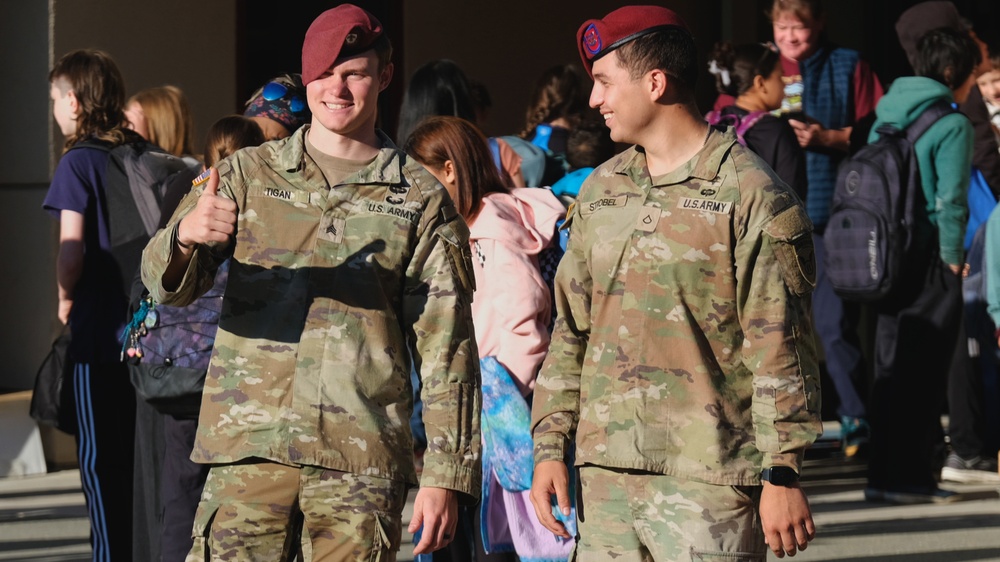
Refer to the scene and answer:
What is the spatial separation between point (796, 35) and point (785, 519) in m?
5.43

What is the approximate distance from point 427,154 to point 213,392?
184 cm

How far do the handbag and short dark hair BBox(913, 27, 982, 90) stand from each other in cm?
449

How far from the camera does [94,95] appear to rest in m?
5.91

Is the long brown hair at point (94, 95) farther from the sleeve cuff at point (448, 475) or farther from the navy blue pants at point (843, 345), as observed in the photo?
the navy blue pants at point (843, 345)

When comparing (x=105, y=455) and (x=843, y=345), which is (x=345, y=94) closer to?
(x=105, y=455)

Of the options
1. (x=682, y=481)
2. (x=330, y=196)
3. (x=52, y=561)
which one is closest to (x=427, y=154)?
(x=330, y=196)

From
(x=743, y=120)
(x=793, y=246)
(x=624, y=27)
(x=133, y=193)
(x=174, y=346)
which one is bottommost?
(x=174, y=346)

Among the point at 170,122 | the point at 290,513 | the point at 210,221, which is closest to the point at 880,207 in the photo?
the point at 170,122

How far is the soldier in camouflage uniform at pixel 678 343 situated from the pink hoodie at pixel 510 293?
4.28 ft

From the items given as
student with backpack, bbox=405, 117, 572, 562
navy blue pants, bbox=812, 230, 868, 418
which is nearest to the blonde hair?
navy blue pants, bbox=812, 230, 868, 418

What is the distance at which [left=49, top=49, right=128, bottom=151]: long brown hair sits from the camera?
19.4 feet

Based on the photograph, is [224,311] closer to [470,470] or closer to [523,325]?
[470,470]

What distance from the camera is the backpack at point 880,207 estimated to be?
732 cm

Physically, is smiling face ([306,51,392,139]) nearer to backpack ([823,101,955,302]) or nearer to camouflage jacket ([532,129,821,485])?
camouflage jacket ([532,129,821,485])
